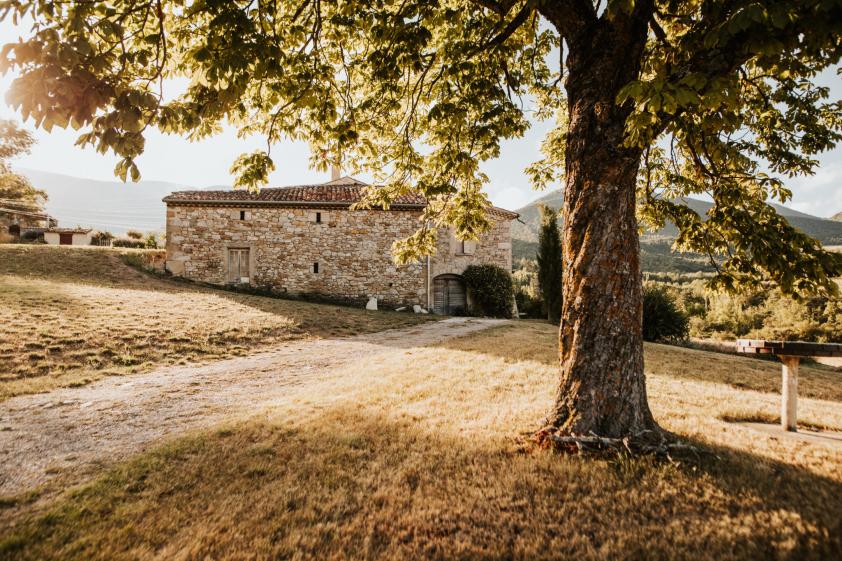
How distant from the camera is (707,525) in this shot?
2191mm

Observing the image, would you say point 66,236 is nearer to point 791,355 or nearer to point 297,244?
point 297,244

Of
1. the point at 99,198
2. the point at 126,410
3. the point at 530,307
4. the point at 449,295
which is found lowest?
the point at 530,307

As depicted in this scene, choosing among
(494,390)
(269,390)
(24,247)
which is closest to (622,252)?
(494,390)

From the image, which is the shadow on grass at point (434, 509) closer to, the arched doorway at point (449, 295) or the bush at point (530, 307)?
the arched doorway at point (449, 295)

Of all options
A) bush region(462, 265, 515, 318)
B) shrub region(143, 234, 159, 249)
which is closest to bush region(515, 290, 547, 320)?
bush region(462, 265, 515, 318)

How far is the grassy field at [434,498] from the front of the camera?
6.93 ft

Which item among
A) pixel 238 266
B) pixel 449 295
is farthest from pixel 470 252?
pixel 238 266

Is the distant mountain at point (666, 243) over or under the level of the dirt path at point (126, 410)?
over

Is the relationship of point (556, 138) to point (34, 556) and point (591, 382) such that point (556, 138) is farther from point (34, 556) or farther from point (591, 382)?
point (34, 556)

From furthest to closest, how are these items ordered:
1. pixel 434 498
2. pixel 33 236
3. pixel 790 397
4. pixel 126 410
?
pixel 33 236
pixel 126 410
pixel 790 397
pixel 434 498

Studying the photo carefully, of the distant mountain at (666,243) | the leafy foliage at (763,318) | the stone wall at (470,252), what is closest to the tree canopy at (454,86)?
the stone wall at (470,252)

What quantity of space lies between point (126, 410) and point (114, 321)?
5.58 m

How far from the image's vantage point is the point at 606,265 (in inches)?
127

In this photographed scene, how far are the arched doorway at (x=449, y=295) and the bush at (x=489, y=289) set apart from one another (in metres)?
0.48
